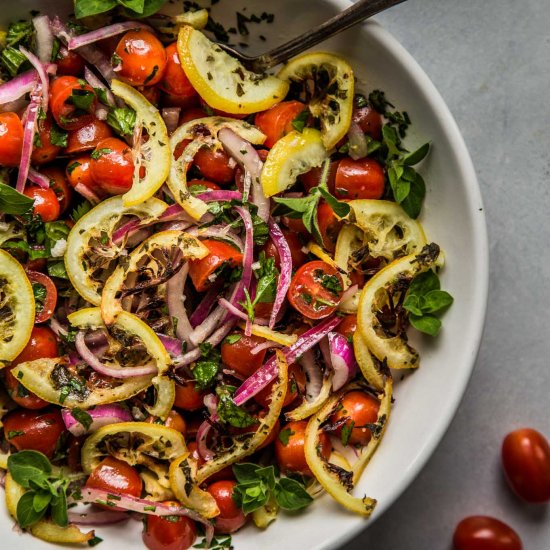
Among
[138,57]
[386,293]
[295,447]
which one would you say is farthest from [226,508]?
[138,57]

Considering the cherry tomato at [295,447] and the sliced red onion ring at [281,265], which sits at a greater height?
the sliced red onion ring at [281,265]

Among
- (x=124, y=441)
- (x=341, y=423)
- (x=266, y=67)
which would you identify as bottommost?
(x=124, y=441)

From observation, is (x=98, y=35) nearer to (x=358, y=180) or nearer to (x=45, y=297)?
(x=45, y=297)

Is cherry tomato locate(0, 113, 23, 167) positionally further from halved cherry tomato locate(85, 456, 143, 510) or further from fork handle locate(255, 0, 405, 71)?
halved cherry tomato locate(85, 456, 143, 510)

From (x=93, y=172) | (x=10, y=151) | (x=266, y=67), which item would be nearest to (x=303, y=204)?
(x=266, y=67)

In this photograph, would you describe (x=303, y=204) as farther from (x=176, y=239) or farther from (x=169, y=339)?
(x=169, y=339)

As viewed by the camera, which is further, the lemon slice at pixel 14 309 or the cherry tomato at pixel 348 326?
the cherry tomato at pixel 348 326

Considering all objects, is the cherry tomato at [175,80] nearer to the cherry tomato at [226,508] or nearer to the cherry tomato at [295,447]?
the cherry tomato at [295,447]

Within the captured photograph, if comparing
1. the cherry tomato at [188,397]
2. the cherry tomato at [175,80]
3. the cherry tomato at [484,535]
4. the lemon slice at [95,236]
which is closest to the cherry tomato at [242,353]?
the cherry tomato at [188,397]
